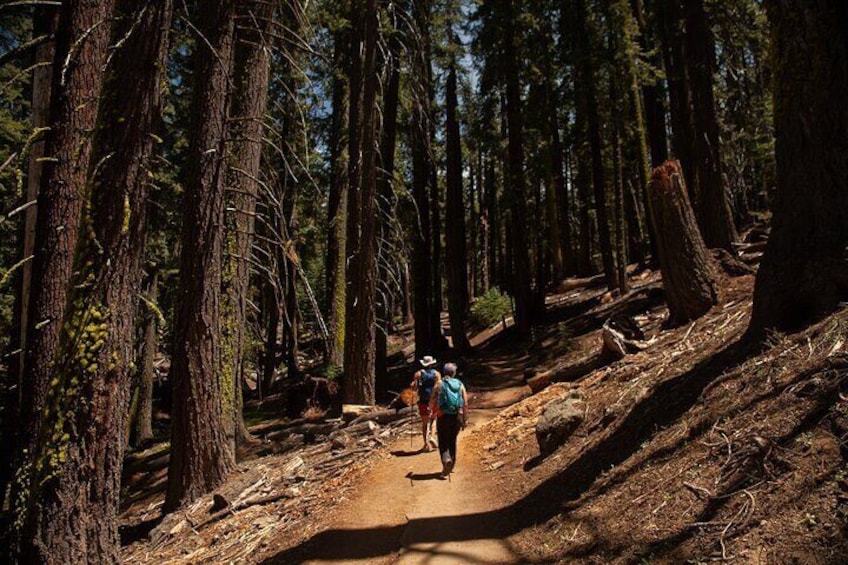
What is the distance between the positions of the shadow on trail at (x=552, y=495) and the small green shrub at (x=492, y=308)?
61.0 feet

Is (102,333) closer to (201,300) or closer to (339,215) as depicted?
(201,300)

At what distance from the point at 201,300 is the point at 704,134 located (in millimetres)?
11276

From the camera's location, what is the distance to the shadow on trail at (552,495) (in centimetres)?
600

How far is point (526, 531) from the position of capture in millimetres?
5848

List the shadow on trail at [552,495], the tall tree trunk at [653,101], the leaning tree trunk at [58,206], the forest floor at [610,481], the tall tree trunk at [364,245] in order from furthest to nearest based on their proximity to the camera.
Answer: the tall tree trunk at [653,101]
the tall tree trunk at [364,245]
the shadow on trail at [552,495]
the leaning tree trunk at [58,206]
the forest floor at [610,481]

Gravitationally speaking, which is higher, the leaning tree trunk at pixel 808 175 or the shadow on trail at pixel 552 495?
the leaning tree trunk at pixel 808 175

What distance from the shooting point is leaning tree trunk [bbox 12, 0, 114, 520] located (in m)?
5.88

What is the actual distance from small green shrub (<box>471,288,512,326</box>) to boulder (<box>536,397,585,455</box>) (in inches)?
675

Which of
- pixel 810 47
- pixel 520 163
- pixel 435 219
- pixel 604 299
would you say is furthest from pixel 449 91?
pixel 810 47

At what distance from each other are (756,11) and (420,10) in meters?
10.5

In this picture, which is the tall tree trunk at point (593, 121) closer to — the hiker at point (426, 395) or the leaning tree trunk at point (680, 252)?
the leaning tree trunk at point (680, 252)

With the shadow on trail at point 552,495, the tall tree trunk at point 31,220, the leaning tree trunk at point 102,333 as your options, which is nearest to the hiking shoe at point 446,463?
the shadow on trail at point 552,495

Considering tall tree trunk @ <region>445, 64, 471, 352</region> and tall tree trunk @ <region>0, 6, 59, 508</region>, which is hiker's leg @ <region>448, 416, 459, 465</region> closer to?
tall tree trunk @ <region>0, 6, 59, 508</region>

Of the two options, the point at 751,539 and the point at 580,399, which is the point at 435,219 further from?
the point at 751,539
